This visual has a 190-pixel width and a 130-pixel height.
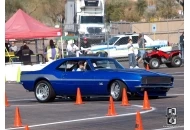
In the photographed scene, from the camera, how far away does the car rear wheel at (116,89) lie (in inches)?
635

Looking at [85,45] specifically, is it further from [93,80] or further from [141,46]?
[93,80]

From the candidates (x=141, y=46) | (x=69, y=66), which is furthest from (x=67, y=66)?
(x=141, y=46)

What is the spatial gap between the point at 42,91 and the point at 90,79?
177cm

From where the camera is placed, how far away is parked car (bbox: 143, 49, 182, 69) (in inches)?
1227

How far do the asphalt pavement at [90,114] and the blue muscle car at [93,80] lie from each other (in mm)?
322

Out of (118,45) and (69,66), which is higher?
(118,45)

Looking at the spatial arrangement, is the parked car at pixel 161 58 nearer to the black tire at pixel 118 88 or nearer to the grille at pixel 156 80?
the grille at pixel 156 80

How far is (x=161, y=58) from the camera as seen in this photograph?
1238 inches

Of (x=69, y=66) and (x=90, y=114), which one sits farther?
(x=69, y=66)

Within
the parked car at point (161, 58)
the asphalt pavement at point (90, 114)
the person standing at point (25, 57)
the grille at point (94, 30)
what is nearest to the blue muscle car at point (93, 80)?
the asphalt pavement at point (90, 114)

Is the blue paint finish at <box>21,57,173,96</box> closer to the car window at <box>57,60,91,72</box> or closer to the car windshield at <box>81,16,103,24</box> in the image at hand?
the car window at <box>57,60,91,72</box>

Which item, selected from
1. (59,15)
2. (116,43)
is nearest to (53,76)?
(116,43)

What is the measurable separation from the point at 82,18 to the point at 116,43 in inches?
356

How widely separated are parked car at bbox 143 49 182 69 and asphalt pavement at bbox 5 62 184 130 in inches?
478
